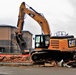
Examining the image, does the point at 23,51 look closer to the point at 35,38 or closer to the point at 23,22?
the point at 23,22

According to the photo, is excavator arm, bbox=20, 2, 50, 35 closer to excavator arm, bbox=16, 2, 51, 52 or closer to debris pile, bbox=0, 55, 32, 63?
excavator arm, bbox=16, 2, 51, 52

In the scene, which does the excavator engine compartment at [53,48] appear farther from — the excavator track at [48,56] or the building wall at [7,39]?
the building wall at [7,39]

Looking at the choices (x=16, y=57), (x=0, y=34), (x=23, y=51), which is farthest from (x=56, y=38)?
(x=0, y=34)

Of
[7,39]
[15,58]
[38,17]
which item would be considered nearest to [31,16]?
[38,17]

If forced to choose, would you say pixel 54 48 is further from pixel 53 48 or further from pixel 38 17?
pixel 38 17

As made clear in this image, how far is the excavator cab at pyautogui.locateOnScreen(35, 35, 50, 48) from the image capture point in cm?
3403

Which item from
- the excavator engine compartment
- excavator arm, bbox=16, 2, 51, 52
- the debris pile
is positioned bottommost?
the debris pile

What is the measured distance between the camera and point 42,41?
3406 centimetres

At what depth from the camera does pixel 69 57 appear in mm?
33594

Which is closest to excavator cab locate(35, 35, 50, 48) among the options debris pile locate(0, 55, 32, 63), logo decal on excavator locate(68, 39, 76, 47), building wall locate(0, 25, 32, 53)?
logo decal on excavator locate(68, 39, 76, 47)

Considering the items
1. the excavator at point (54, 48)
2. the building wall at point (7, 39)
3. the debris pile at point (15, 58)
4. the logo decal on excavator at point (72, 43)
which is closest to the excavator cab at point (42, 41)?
the excavator at point (54, 48)

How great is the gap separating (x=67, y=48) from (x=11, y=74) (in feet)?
40.6

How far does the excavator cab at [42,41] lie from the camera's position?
112 feet

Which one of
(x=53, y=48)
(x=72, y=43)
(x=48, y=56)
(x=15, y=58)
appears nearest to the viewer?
(x=72, y=43)
